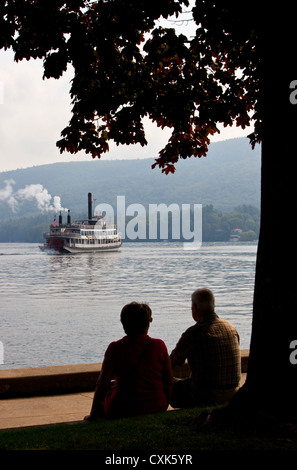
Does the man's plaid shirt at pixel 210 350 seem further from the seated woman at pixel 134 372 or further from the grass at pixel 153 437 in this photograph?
the grass at pixel 153 437

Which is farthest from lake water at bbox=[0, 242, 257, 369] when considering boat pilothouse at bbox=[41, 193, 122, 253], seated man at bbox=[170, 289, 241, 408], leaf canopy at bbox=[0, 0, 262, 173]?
boat pilothouse at bbox=[41, 193, 122, 253]

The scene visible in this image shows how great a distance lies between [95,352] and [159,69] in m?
17.7

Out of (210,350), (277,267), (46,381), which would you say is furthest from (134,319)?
(46,381)

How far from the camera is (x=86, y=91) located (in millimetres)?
7832

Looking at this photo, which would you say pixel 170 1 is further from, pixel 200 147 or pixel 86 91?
pixel 200 147

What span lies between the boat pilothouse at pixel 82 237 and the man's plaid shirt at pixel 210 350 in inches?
5020

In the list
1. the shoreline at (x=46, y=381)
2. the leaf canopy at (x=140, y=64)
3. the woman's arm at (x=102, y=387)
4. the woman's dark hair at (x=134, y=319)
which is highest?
the leaf canopy at (x=140, y=64)

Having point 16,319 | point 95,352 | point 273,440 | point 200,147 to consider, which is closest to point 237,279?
point 16,319

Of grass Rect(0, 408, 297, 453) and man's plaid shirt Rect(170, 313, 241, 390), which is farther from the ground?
man's plaid shirt Rect(170, 313, 241, 390)

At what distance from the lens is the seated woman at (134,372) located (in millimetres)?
4977

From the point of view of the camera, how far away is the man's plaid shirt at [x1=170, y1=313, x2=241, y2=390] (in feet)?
17.9

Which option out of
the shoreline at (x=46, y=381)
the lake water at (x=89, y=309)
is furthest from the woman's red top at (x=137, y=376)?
the lake water at (x=89, y=309)

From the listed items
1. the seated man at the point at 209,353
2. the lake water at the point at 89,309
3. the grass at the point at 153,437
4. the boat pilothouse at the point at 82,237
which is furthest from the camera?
the boat pilothouse at the point at 82,237

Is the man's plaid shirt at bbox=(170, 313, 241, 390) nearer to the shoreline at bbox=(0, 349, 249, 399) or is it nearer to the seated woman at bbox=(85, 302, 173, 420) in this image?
the seated woman at bbox=(85, 302, 173, 420)
